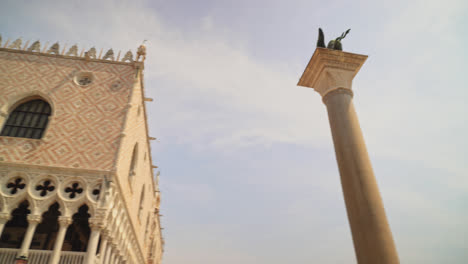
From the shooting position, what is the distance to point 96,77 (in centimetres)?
1112

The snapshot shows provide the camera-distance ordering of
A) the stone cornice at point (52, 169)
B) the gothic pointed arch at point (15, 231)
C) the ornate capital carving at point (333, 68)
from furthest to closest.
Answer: the gothic pointed arch at point (15, 231) → the stone cornice at point (52, 169) → the ornate capital carving at point (333, 68)

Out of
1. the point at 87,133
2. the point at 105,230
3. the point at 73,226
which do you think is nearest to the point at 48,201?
the point at 105,230

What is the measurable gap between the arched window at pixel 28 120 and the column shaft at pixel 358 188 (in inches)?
364

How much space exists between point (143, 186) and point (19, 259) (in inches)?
288

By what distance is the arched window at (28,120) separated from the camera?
31.5ft

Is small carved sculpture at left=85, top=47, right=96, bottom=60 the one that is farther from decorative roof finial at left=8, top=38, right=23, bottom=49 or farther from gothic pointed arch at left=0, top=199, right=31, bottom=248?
gothic pointed arch at left=0, top=199, right=31, bottom=248

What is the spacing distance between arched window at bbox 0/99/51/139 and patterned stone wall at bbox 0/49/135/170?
0.24 m

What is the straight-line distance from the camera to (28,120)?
9883mm

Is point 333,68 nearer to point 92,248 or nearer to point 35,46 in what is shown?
point 92,248

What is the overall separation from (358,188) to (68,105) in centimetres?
964

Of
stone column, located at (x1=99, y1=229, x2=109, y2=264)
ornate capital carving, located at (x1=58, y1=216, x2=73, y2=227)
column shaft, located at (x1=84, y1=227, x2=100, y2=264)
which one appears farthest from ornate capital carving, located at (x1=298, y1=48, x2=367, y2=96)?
ornate capital carving, located at (x1=58, y1=216, x2=73, y2=227)

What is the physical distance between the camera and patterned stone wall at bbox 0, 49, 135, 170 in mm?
9062

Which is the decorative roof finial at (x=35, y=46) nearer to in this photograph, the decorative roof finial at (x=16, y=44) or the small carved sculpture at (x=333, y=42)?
the decorative roof finial at (x=16, y=44)

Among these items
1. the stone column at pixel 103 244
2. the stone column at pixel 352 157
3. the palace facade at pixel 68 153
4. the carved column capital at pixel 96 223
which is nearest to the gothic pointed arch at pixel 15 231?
the palace facade at pixel 68 153
